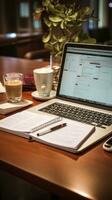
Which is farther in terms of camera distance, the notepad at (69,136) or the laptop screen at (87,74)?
the laptop screen at (87,74)

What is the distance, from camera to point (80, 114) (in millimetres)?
1223

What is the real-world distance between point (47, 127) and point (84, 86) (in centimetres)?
29

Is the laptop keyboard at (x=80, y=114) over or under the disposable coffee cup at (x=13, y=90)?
under

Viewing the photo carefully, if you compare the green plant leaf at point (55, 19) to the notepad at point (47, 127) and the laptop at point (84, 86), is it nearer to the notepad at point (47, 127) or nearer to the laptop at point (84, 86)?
the laptop at point (84, 86)

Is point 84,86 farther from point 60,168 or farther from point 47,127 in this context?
point 60,168

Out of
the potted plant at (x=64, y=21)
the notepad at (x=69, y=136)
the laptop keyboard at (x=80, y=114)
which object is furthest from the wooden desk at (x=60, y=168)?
the potted plant at (x=64, y=21)

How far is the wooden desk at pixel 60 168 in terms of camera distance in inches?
31.5

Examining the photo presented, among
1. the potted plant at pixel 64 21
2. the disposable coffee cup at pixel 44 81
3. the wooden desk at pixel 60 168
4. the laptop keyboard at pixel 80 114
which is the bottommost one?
the wooden desk at pixel 60 168

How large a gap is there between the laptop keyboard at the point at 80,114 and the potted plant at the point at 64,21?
0.32 m

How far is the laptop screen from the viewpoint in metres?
1.26

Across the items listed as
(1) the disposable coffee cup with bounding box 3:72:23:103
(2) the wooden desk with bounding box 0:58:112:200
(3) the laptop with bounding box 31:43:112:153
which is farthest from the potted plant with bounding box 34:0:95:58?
(2) the wooden desk with bounding box 0:58:112:200

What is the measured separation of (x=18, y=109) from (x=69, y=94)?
0.72 ft

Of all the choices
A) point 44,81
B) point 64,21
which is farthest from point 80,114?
point 64,21

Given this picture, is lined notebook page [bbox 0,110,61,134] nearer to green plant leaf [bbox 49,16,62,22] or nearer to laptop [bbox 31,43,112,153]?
laptop [bbox 31,43,112,153]
